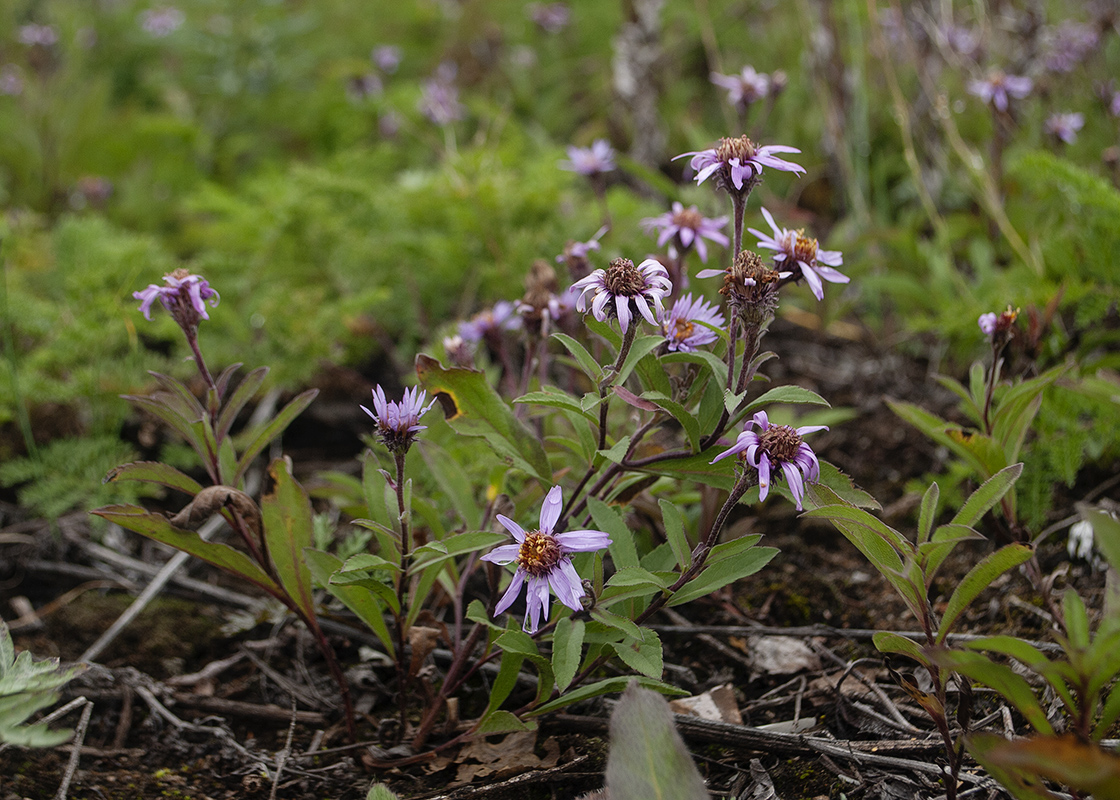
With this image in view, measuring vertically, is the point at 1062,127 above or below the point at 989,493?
above

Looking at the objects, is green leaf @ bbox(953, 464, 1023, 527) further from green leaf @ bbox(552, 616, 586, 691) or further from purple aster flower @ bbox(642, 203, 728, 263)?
purple aster flower @ bbox(642, 203, 728, 263)

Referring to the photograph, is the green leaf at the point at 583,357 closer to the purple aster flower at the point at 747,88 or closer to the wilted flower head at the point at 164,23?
the purple aster flower at the point at 747,88

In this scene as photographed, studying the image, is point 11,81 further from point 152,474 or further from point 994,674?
point 994,674

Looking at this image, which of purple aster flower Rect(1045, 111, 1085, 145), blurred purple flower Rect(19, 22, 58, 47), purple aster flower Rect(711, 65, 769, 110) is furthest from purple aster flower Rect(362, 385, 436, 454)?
blurred purple flower Rect(19, 22, 58, 47)

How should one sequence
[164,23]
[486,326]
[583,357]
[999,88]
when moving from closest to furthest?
[583,357], [486,326], [999,88], [164,23]

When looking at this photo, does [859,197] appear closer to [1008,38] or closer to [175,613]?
[1008,38]

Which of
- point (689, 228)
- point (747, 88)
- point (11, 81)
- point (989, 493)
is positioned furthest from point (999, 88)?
point (11, 81)

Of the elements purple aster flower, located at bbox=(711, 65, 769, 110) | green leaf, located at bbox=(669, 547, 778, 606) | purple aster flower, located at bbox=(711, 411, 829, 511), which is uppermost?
purple aster flower, located at bbox=(711, 65, 769, 110)

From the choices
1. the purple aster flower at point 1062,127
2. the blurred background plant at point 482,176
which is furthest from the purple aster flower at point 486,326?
the purple aster flower at point 1062,127
